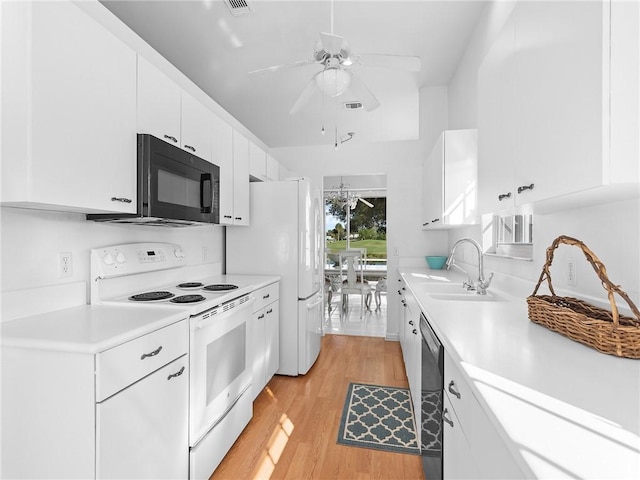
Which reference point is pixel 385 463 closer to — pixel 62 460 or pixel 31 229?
pixel 62 460

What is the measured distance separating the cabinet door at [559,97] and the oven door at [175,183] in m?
1.71

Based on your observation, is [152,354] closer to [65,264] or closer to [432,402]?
[65,264]

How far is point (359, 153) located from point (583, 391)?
380 centimetres

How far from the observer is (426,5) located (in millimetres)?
2363

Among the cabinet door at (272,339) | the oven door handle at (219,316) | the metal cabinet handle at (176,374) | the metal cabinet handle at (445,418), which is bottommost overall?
the cabinet door at (272,339)

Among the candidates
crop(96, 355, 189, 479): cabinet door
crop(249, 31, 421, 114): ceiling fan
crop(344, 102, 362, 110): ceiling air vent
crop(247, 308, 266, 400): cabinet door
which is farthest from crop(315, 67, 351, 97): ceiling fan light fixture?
crop(344, 102, 362, 110): ceiling air vent

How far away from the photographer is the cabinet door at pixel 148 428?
44.3 inches

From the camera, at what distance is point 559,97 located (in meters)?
0.95

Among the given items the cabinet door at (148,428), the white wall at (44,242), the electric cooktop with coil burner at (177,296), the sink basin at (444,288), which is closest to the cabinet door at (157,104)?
the white wall at (44,242)

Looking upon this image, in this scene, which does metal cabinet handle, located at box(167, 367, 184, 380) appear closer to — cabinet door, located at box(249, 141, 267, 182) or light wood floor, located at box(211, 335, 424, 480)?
light wood floor, located at box(211, 335, 424, 480)

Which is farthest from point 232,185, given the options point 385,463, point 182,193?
point 385,463

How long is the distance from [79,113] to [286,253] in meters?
1.95

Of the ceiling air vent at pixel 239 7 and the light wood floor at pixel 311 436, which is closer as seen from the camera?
the light wood floor at pixel 311 436

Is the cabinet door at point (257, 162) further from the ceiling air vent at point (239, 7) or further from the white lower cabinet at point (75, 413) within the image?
the white lower cabinet at point (75, 413)
